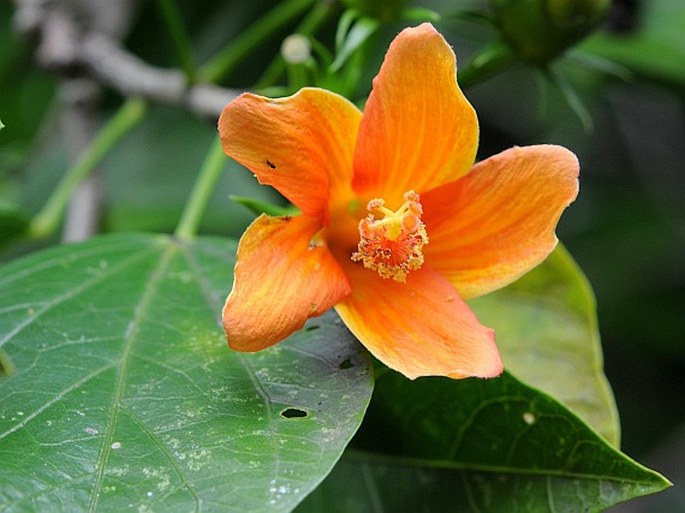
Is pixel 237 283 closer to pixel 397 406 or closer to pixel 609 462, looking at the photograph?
pixel 397 406

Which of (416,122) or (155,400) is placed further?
(416,122)

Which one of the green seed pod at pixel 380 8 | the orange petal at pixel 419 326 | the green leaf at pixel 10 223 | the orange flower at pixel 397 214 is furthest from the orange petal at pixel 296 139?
the green leaf at pixel 10 223

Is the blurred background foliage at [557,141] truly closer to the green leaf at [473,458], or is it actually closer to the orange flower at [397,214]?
the orange flower at [397,214]

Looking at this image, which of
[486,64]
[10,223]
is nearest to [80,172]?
[10,223]

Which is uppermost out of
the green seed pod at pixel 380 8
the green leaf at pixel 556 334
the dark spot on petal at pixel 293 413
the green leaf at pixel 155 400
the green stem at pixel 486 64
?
the green seed pod at pixel 380 8

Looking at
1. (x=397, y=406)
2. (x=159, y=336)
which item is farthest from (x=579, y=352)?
(x=159, y=336)

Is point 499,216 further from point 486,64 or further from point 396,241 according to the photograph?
point 486,64

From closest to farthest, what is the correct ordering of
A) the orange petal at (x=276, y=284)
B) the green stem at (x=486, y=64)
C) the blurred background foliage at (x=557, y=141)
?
the orange petal at (x=276, y=284) → the green stem at (x=486, y=64) → the blurred background foliage at (x=557, y=141)
